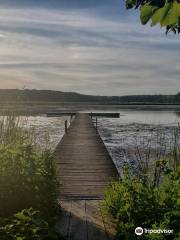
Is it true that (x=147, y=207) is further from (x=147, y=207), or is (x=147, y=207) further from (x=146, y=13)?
(x=146, y=13)

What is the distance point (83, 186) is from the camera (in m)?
8.54

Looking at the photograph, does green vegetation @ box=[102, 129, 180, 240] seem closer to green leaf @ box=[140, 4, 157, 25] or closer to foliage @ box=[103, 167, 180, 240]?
foliage @ box=[103, 167, 180, 240]

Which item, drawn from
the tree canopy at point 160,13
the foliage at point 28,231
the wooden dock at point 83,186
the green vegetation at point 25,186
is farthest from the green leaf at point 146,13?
the green vegetation at point 25,186

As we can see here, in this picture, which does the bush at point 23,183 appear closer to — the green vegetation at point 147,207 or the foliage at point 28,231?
the green vegetation at point 147,207

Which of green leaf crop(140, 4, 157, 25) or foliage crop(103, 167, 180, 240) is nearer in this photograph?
green leaf crop(140, 4, 157, 25)

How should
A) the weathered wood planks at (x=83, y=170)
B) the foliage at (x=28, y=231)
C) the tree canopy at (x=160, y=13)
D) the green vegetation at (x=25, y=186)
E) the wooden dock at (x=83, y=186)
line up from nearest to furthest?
the tree canopy at (x=160, y=13) < the foliage at (x=28, y=231) < the green vegetation at (x=25, y=186) < the wooden dock at (x=83, y=186) < the weathered wood planks at (x=83, y=170)

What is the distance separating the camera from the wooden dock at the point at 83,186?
199 inches

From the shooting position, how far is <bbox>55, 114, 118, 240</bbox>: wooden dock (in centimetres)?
507

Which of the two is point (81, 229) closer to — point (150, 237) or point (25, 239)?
point (150, 237)

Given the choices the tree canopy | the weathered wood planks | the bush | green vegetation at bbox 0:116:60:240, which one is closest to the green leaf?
the tree canopy

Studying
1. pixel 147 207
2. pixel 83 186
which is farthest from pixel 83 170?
pixel 147 207

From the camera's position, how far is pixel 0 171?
4.81m

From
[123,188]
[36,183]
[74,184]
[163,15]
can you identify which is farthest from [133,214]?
[74,184]

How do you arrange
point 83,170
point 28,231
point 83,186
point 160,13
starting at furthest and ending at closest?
1. point 83,170
2. point 83,186
3. point 28,231
4. point 160,13
